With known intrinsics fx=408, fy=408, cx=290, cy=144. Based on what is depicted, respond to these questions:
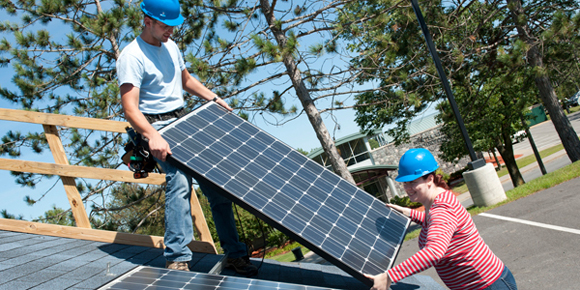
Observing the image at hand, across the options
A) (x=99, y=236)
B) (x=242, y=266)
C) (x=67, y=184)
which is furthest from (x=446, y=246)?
(x=67, y=184)

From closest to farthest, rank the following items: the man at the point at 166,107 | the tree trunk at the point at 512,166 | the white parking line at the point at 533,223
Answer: the man at the point at 166,107
the white parking line at the point at 533,223
the tree trunk at the point at 512,166

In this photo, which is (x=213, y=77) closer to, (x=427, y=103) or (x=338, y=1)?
(x=338, y=1)

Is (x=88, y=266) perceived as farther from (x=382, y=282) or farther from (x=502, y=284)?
(x=502, y=284)

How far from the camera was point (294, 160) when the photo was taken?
3.94 metres

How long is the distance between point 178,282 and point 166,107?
6.20ft

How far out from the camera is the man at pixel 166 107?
3395 mm

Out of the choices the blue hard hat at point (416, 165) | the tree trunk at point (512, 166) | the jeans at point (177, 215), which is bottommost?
the tree trunk at point (512, 166)

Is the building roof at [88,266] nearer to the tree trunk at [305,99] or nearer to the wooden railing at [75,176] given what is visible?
the wooden railing at [75,176]

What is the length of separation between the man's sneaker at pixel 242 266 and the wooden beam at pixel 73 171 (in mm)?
1530

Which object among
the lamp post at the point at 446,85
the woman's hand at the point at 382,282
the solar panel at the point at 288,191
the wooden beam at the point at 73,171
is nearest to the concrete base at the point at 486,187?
the lamp post at the point at 446,85

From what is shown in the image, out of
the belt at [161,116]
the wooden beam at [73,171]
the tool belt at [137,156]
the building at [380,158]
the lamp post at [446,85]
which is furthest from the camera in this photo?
the building at [380,158]

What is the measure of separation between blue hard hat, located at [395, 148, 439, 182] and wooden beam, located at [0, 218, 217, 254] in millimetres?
2746

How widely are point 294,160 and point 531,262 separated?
3874mm

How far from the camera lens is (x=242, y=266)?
4.02 m
